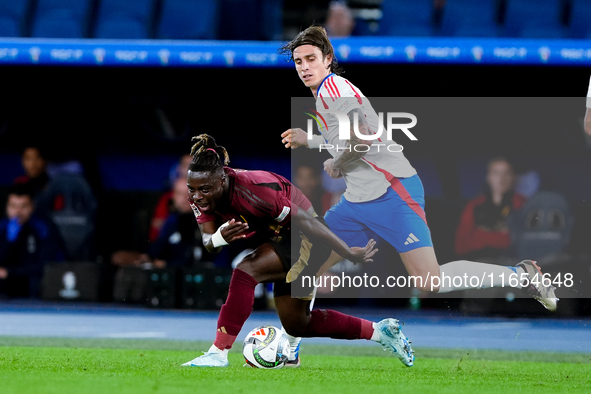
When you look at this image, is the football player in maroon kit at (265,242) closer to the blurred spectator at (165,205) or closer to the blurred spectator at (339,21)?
the blurred spectator at (339,21)

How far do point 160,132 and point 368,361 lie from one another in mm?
6497

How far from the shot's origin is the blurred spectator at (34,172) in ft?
39.0

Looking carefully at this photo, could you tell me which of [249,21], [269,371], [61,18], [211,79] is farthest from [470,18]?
[269,371]

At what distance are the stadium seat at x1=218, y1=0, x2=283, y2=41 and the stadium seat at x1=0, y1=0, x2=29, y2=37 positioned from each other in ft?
8.69

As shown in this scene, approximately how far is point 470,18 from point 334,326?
6.68m

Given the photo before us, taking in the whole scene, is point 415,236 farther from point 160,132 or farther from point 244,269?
point 160,132

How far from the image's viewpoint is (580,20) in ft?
36.9

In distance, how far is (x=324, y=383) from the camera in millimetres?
4816

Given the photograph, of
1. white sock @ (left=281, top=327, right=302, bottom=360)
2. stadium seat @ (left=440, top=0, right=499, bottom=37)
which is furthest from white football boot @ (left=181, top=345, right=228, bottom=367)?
stadium seat @ (left=440, top=0, right=499, bottom=37)

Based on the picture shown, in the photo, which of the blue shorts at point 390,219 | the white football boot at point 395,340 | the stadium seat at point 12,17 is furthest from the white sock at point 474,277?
the stadium seat at point 12,17

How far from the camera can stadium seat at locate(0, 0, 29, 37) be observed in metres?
11.5

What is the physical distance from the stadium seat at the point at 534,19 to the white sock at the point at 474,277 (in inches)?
233

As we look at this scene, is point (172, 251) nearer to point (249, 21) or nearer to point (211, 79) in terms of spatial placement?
point (211, 79)

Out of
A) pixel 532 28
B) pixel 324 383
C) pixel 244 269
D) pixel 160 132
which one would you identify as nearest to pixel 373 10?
pixel 532 28
